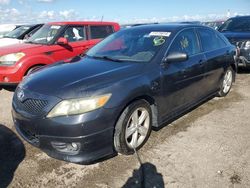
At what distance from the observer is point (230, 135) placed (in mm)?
4434

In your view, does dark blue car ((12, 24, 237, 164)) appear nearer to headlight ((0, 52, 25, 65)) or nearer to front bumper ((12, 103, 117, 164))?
front bumper ((12, 103, 117, 164))

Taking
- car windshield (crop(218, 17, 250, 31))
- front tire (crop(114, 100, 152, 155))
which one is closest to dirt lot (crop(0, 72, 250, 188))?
front tire (crop(114, 100, 152, 155))

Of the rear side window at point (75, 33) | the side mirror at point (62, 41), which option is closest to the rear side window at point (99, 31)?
the rear side window at point (75, 33)

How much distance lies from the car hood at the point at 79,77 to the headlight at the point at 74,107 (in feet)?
0.23

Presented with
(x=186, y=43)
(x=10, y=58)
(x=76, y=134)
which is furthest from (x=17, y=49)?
(x=76, y=134)

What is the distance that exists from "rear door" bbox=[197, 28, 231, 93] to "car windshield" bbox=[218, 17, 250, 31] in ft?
14.6

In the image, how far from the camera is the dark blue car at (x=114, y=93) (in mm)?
3229

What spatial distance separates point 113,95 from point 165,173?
3.53 feet

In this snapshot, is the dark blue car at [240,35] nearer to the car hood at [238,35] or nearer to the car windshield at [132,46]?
the car hood at [238,35]

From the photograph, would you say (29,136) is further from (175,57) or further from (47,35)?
(47,35)

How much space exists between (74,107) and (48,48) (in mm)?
4310

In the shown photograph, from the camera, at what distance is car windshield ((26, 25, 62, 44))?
24.7ft

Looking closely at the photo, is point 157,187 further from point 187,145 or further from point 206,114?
point 206,114

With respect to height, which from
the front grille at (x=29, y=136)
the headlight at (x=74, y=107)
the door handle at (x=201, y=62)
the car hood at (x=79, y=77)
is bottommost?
the front grille at (x=29, y=136)
